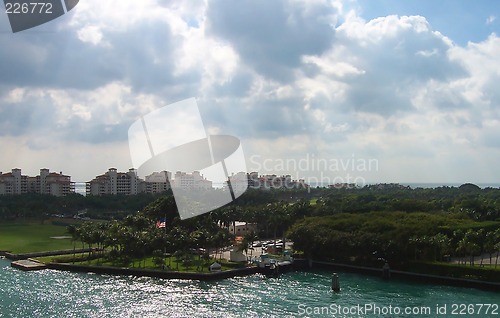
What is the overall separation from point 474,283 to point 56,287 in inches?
1055

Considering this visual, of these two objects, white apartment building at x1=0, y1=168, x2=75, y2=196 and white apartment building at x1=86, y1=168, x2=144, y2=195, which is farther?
white apartment building at x1=86, y1=168, x2=144, y2=195

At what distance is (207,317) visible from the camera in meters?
26.5

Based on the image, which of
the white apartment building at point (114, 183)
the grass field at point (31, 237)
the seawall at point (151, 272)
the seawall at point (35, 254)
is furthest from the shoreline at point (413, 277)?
the white apartment building at point (114, 183)

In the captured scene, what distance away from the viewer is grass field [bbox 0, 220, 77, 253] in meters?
49.8

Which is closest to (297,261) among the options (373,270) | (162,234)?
(373,270)

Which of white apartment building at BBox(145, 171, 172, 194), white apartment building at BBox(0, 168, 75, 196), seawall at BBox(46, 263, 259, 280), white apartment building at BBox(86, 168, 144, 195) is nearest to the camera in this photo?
seawall at BBox(46, 263, 259, 280)

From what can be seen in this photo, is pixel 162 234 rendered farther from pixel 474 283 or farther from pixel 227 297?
pixel 474 283

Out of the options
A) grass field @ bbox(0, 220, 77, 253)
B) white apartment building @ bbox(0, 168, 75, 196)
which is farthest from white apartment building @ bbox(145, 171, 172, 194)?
grass field @ bbox(0, 220, 77, 253)

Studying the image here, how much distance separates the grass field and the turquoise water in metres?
11.2

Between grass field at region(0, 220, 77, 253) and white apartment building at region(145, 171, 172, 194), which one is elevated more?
white apartment building at region(145, 171, 172, 194)

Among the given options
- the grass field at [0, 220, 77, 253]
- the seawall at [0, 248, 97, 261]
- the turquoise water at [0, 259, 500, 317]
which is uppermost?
the grass field at [0, 220, 77, 253]

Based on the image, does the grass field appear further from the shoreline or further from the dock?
the shoreline

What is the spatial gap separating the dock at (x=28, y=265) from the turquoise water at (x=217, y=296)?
4.15 ft

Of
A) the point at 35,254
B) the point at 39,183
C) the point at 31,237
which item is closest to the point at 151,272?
Result: the point at 35,254
